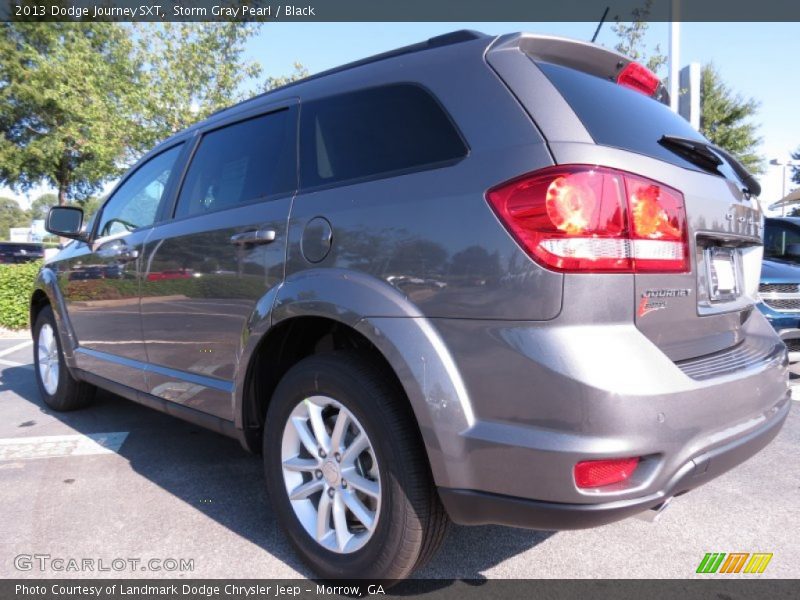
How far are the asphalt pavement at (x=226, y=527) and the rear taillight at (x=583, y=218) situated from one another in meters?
1.32

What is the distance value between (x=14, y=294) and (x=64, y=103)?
18.8 ft

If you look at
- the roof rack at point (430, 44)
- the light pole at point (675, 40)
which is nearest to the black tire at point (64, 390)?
the roof rack at point (430, 44)

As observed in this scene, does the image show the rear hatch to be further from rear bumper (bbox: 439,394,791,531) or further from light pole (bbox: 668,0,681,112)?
light pole (bbox: 668,0,681,112)

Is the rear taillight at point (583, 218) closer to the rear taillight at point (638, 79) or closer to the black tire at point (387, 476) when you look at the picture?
the black tire at point (387, 476)

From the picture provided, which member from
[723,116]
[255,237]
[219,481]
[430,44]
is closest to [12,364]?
[219,481]

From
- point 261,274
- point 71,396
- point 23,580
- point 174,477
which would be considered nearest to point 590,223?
point 261,274

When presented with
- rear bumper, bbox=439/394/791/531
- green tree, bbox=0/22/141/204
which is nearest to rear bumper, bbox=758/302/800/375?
rear bumper, bbox=439/394/791/531

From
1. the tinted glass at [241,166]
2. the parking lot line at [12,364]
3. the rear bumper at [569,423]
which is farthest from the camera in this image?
the parking lot line at [12,364]

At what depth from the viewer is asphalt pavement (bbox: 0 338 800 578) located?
2.34 m

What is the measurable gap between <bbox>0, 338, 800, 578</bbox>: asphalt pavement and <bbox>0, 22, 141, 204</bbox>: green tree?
1049cm

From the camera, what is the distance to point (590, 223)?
1657 millimetres

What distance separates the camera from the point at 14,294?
1083 cm

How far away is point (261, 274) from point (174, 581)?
4.08 ft

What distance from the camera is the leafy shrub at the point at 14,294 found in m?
10.7
